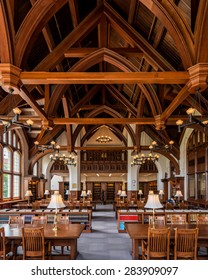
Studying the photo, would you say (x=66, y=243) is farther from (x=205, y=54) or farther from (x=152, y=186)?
(x=152, y=186)

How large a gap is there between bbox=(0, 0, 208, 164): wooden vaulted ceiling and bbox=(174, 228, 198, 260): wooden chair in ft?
11.2

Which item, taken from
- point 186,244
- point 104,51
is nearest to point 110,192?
point 104,51

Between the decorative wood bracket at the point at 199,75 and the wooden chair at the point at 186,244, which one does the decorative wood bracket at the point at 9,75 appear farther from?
the wooden chair at the point at 186,244

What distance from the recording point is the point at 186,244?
559cm

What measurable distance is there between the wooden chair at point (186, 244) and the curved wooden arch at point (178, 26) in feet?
12.7

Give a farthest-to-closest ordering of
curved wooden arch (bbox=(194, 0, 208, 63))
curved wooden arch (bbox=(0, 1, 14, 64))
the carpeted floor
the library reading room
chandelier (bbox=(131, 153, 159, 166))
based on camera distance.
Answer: chandelier (bbox=(131, 153, 159, 166)) → the carpeted floor → the library reading room → curved wooden arch (bbox=(0, 1, 14, 64)) → curved wooden arch (bbox=(194, 0, 208, 63))

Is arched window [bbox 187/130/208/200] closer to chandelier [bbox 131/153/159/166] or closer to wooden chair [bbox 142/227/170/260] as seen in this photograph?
chandelier [bbox 131/153/159/166]

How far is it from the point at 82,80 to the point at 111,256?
451cm

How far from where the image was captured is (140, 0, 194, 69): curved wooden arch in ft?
A: 22.4

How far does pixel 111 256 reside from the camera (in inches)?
289

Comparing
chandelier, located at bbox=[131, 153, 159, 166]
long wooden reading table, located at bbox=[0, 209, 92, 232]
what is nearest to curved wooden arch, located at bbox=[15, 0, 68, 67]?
long wooden reading table, located at bbox=[0, 209, 92, 232]

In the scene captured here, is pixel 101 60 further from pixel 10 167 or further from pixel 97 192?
pixel 97 192

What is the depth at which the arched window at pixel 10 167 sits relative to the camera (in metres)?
15.4

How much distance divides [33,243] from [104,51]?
24.0 ft
